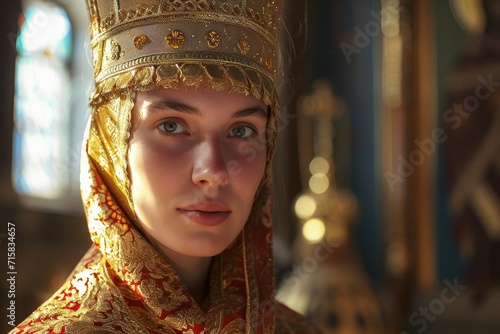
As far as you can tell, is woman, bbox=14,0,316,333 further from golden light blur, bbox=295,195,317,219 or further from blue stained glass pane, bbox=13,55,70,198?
golden light blur, bbox=295,195,317,219

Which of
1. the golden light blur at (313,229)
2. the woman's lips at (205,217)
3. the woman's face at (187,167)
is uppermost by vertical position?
the golden light blur at (313,229)

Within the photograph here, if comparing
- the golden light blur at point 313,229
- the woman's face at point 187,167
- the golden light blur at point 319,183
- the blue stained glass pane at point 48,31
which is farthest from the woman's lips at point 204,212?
the golden light blur at point 319,183

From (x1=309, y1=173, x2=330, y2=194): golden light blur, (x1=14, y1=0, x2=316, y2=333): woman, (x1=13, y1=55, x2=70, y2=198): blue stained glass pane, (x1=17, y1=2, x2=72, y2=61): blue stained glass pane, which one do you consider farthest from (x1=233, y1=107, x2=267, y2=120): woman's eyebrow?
(x1=309, y1=173, x2=330, y2=194): golden light blur

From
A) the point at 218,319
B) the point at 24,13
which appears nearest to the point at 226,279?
the point at 218,319

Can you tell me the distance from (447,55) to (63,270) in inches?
125

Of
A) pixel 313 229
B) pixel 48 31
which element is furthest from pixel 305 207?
pixel 48 31

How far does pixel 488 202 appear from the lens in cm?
418

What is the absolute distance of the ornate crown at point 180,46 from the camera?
117 cm

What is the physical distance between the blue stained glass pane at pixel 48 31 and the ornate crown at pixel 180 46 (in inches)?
27.5

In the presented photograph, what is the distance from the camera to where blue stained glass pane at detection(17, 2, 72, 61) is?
6.40ft

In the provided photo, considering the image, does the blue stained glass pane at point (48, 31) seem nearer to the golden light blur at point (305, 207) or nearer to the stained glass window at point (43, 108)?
the stained glass window at point (43, 108)

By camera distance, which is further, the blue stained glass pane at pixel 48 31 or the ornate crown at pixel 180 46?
the blue stained glass pane at pixel 48 31

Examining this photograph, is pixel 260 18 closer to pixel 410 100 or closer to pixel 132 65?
pixel 132 65

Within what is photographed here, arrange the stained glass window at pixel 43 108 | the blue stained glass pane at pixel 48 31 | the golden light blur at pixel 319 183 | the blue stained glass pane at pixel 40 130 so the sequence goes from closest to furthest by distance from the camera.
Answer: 1. the blue stained glass pane at pixel 48 31
2. the stained glass window at pixel 43 108
3. the blue stained glass pane at pixel 40 130
4. the golden light blur at pixel 319 183
